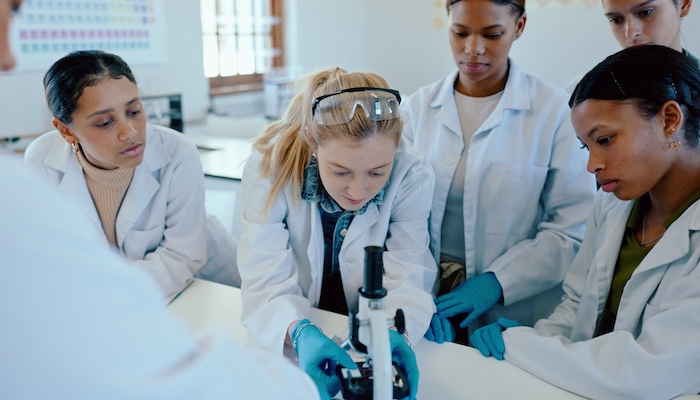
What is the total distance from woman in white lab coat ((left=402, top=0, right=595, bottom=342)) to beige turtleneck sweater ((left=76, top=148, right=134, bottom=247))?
89cm

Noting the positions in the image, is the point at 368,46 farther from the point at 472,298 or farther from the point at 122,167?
the point at 472,298

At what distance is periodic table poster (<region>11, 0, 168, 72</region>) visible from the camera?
2840mm

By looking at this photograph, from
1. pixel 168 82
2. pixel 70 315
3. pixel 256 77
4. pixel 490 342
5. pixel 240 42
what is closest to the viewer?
pixel 70 315

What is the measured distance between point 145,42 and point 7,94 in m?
0.88

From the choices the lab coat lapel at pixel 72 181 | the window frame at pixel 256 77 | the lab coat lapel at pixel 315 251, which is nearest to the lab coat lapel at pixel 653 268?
the lab coat lapel at pixel 315 251

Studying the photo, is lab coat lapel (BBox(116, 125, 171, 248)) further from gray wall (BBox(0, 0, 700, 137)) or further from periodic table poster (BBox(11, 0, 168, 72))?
gray wall (BBox(0, 0, 700, 137))

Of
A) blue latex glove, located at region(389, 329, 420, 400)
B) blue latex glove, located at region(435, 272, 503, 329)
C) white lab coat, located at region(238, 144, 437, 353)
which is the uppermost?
white lab coat, located at region(238, 144, 437, 353)

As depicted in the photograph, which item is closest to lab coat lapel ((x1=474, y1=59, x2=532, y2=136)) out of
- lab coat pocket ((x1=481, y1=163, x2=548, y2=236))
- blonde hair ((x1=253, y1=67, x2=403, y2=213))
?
lab coat pocket ((x1=481, y1=163, x2=548, y2=236))

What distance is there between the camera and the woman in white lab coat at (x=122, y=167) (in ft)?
4.84

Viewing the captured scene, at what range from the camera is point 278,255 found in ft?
4.40

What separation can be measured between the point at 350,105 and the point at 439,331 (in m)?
0.55

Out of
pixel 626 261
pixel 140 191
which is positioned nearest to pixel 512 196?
pixel 626 261

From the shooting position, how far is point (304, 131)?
1.35 meters

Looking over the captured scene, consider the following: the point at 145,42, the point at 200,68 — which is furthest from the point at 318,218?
the point at 200,68
